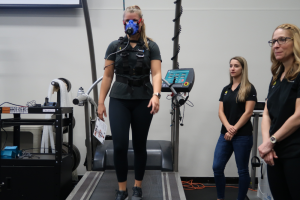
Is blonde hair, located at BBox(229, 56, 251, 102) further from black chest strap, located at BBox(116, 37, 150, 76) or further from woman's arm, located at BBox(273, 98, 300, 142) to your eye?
woman's arm, located at BBox(273, 98, 300, 142)

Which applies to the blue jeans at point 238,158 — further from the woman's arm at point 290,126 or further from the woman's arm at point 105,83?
the woman's arm at point 105,83

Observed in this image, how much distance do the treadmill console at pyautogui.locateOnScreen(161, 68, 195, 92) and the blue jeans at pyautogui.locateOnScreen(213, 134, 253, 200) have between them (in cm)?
61

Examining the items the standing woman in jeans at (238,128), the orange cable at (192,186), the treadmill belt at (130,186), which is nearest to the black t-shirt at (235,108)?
the standing woman in jeans at (238,128)

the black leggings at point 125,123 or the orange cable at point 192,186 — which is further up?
the black leggings at point 125,123

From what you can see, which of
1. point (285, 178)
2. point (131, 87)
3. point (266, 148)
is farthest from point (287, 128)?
point (131, 87)

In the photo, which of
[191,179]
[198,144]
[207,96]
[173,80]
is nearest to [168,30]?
[207,96]

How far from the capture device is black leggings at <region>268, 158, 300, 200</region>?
3.60ft

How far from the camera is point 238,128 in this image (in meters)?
2.19

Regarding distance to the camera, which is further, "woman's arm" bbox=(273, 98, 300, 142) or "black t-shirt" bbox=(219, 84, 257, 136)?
"black t-shirt" bbox=(219, 84, 257, 136)

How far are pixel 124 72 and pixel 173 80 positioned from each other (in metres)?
0.76

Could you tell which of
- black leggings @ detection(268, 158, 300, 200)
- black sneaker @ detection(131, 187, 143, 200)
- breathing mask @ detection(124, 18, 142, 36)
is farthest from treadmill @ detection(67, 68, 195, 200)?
black leggings @ detection(268, 158, 300, 200)

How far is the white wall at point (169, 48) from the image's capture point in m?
3.47

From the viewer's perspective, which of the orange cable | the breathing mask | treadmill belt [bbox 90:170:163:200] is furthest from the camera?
the orange cable

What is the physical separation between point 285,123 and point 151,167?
193 centimetres
